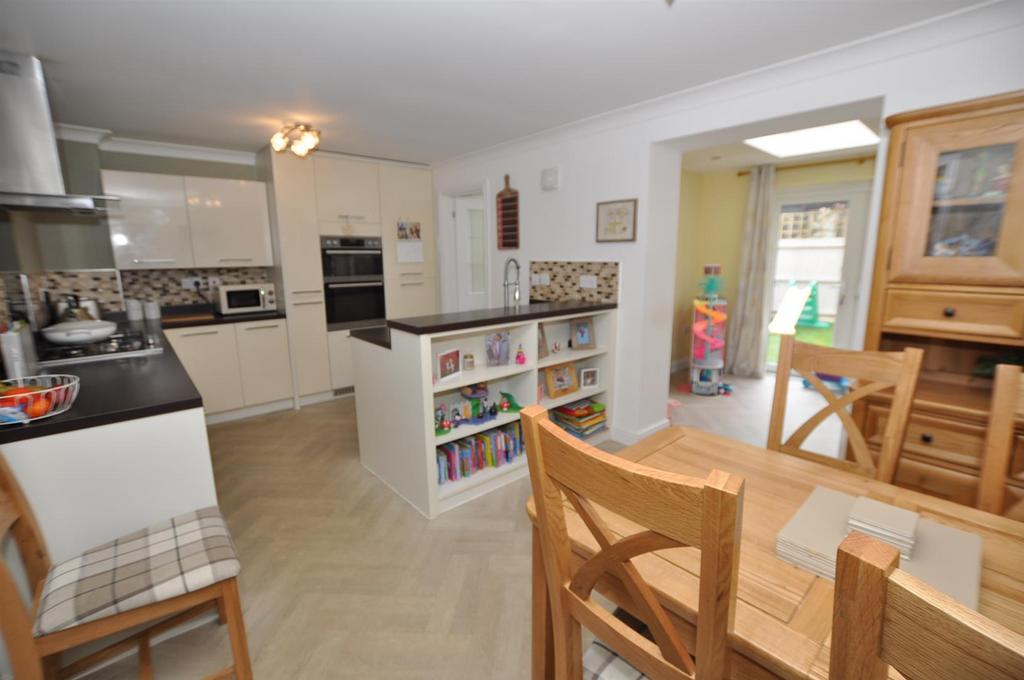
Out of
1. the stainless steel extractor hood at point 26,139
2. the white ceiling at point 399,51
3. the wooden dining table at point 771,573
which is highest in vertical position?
the white ceiling at point 399,51

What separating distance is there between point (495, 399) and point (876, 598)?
2356mm

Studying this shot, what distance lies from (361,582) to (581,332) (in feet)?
6.54

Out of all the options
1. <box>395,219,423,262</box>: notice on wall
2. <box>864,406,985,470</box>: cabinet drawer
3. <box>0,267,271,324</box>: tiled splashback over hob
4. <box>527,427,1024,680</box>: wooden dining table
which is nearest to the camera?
<box>527,427,1024,680</box>: wooden dining table

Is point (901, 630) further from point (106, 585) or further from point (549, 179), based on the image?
point (549, 179)

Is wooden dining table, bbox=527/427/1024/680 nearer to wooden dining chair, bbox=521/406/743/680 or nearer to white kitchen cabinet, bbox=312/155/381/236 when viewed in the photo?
wooden dining chair, bbox=521/406/743/680

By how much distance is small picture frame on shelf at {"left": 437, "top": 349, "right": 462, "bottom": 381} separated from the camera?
232 centimetres

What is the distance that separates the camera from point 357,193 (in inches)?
161

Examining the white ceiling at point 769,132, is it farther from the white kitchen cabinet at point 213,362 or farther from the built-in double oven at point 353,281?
the white kitchen cabinet at point 213,362

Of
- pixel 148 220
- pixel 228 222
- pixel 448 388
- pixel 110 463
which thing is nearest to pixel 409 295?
pixel 228 222

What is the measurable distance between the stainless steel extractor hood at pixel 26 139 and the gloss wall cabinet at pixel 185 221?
122 cm

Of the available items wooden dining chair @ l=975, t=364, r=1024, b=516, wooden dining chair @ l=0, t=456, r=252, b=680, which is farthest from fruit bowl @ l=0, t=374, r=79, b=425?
wooden dining chair @ l=975, t=364, r=1024, b=516

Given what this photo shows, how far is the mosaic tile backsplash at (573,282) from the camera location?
313 cm

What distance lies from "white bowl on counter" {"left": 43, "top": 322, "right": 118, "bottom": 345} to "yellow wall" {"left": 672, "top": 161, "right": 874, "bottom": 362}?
4937 millimetres

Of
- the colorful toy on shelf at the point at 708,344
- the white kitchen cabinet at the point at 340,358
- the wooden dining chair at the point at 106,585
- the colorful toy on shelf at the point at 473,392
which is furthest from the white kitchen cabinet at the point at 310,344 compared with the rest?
the colorful toy on shelf at the point at 708,344
